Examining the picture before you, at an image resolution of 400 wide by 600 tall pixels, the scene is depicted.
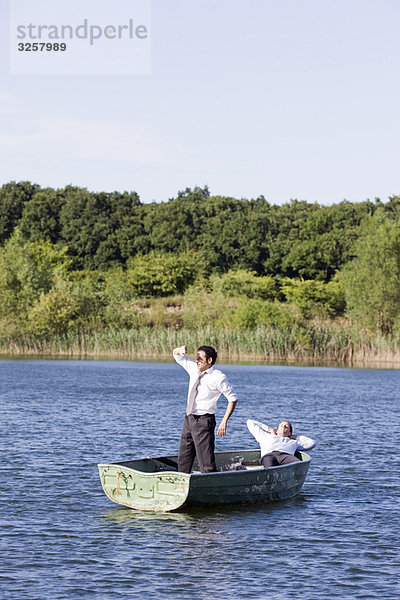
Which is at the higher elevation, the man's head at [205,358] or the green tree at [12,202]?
the green tree at [12,202]

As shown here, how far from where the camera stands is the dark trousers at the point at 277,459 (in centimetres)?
1456

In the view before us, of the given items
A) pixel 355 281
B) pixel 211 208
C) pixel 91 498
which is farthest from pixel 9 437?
pixel 211 208

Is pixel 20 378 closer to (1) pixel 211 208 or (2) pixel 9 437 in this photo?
(2) pixel 9 437

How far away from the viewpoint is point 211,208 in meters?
104

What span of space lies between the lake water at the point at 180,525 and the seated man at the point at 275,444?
668 mm

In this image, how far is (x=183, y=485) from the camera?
12844 millimetres

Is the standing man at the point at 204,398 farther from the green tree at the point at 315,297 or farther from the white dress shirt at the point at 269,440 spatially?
the green tree at the point at 315,297

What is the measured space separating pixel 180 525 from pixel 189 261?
7756cm

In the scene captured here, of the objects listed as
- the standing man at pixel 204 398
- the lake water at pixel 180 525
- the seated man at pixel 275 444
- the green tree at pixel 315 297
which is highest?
the green tree at pixel 315 297

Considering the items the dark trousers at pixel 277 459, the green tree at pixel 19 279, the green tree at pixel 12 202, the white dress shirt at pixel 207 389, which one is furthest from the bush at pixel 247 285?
the white dress shirt at pixel 207 389

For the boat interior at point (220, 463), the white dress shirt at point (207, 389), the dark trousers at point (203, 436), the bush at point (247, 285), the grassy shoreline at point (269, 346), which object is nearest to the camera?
the white dress shirt at point (207, 389)

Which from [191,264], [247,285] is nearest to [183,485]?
[247,285]

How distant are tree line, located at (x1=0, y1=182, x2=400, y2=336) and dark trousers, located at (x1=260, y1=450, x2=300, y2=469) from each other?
5153 centimetres

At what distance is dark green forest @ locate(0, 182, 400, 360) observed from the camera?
67875 mm
